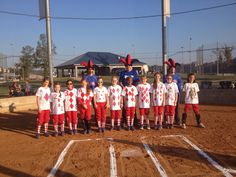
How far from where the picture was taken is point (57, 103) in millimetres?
8172

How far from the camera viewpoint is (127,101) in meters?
8.59

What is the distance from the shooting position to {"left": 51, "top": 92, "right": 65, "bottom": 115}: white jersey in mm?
8180

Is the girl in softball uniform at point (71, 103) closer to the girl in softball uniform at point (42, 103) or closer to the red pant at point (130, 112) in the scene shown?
the girl in softball uniform at point (42, 103)

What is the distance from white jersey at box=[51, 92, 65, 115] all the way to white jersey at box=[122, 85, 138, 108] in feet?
6.02

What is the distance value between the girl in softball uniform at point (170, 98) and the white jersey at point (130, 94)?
998 millimetres

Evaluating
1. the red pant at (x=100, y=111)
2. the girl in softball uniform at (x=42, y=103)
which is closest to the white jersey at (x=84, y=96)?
the red pant at (x=100, y=111)

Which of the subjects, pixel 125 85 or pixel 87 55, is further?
pixel 87 55

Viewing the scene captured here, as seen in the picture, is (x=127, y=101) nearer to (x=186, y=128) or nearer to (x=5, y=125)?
(x=186, y=128)

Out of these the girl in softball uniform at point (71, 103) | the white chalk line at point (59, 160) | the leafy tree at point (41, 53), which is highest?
the leafy tree at point (41, 53)

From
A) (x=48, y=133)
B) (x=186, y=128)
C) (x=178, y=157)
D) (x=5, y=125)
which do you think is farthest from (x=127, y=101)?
(x=5, y=125)

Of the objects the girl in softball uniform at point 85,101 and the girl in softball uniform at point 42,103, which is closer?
the girl in softball uniform at point 42,103

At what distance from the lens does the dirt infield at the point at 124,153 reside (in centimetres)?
518

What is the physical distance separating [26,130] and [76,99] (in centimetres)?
236

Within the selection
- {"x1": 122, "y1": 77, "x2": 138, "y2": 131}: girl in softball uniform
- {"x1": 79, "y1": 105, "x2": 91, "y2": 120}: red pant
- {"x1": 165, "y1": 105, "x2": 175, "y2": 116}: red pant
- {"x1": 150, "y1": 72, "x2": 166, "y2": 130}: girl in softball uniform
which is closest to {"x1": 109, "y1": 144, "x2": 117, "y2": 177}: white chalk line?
{"x1": 79, "y1": 105, "x2": 91, "y2": 120}: red pant
